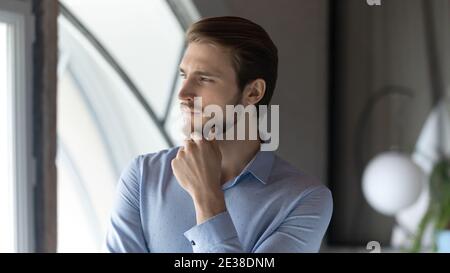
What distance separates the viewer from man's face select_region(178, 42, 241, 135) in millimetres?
896

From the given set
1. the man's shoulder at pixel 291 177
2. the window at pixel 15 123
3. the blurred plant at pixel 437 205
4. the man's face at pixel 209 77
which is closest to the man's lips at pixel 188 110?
the man's face at pixel 209 77

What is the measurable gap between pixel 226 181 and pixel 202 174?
4 cm

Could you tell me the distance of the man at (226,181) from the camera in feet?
2.93

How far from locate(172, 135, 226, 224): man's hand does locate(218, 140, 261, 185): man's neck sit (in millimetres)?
13

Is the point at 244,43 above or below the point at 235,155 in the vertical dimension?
above

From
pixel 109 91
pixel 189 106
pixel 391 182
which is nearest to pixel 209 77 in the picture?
pixel 189 106

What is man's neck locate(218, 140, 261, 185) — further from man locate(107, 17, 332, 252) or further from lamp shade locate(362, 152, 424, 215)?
lamp shade locate(362, 152, 424, 215)

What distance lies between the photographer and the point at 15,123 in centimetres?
96

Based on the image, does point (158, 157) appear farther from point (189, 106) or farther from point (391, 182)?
point (391, 182)

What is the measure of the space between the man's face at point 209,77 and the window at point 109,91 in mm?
28

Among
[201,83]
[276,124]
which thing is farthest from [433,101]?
[201,83]

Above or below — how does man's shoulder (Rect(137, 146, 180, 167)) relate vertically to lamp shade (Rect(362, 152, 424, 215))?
above

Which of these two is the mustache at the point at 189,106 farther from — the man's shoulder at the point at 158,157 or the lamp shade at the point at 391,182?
the lamp shade at the point at 391,182

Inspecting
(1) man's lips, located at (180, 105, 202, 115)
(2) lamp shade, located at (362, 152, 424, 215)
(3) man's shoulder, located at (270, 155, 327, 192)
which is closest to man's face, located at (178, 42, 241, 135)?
(1) man's lips, located at (180, 105, 202, 115)
